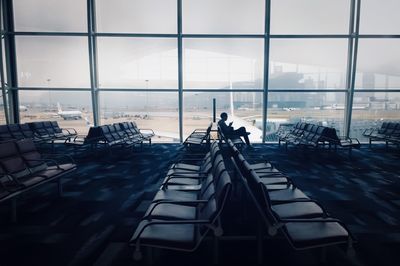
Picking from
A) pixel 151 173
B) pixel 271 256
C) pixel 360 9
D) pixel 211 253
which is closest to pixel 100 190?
pixel 151 173

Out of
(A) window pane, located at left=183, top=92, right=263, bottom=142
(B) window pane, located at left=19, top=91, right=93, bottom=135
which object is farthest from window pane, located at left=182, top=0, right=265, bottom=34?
(B) window pane, located at left=19, top=91, right=93, bottom=135

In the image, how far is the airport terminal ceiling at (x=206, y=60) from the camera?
24.6 ft

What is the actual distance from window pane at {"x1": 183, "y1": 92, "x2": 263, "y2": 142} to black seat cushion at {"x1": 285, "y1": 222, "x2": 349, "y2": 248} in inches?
233

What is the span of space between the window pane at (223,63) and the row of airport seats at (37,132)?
382 cm

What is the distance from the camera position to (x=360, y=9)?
7.31 meters

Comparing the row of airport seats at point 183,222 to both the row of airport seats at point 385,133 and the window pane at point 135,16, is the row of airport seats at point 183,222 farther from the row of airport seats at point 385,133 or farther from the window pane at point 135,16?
the row of airport seats at point 385,133

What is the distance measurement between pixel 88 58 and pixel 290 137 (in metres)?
6.20

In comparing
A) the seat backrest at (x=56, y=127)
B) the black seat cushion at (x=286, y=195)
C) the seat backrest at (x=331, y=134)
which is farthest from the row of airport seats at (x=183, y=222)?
the seat backrest at (x=56, y=127)

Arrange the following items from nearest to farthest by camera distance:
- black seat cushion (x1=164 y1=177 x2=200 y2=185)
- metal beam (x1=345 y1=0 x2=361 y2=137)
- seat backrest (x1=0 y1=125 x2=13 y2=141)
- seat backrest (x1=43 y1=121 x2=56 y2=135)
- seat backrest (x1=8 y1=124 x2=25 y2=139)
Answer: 1. black seat cushion (x1=164 y1=177 x2=200 y2=185)
2. seat backrest (x1=0 y1=125 x2=13 y2=141)
3. seat backrest (x1=8 y1=124 x2=25 y2=139)
4. seat backrest (x1=43 y1=121 x2=56 y2=135)
5. metal beam (x1=345 y1=0 x2=361 y2=137)

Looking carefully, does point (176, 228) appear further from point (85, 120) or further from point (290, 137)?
point (85, 120)

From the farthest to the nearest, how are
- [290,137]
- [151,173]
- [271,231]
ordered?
[290,137] < [151,173] < [271,231]

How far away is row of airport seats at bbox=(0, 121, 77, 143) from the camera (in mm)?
5870

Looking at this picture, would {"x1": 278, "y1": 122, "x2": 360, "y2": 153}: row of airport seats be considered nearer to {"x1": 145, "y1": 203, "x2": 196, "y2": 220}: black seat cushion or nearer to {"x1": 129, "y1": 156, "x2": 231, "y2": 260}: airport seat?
{"x1": 145, "y1": 203, "x2": 196, "y2": 220}: black seat cushion

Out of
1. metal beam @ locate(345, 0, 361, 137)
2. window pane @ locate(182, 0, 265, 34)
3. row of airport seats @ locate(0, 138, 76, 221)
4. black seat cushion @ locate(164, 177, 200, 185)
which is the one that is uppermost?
window pane @ locate(182, 0, 265, 34)
